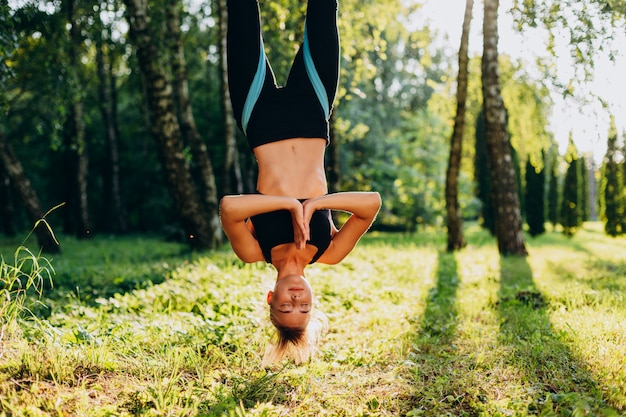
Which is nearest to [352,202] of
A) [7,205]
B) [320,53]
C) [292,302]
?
[292,302]

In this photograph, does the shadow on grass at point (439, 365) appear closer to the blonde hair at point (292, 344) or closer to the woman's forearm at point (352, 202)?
the blonde hair at point (292, 344)

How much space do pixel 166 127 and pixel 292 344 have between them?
6.43 m

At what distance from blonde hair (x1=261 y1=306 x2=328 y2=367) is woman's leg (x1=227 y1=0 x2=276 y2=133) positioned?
1709mm

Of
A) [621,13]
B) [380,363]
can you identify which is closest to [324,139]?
[380,363]

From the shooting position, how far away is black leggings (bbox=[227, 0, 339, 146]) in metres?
4.27

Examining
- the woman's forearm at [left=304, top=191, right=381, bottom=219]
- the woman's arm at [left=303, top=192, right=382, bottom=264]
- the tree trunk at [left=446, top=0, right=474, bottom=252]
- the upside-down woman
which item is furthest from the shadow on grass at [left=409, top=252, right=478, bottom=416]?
the tree trunk at [left=446, top=0, right=474, bottom=252]

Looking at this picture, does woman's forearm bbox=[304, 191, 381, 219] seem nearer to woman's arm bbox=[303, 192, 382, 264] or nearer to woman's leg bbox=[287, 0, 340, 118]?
woman's arm bbox=[303, 192, 382, 264]

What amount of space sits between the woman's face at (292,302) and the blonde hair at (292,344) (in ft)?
0.23

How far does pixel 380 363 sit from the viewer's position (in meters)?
4.45

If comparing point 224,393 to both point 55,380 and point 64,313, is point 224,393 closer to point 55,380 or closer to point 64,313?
point 55,380

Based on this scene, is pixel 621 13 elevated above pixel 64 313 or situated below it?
above

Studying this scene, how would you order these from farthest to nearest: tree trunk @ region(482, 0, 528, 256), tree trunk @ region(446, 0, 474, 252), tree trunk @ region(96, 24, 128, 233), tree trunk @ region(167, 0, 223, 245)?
tree trunk @ region(96, 24, 128, 233) → tree trunk @ region(446, 0, 474, 252) → tree trunk @ region(167, 0, 223, 245) → tree trunk @ region(482, 0, 528, 256)

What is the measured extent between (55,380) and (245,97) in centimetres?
252

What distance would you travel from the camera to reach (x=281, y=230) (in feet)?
13.3
